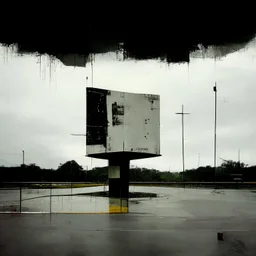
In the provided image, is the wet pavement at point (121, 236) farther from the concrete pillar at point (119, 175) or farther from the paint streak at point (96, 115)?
the concrete pillar at point (119, 175)

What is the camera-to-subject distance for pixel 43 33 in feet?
17.8

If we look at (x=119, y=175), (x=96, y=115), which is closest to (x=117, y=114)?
(x=96, y=115)

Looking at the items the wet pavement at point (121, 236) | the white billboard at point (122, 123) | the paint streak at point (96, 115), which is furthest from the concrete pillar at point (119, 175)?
the wet pavement at point (121, 236)

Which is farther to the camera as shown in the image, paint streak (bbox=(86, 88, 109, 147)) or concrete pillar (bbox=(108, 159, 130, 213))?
concrete pillar (bbox=(108, 159, 130, 213))

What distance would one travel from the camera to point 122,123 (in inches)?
750

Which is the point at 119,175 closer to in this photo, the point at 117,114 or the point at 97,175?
the point at 117,114

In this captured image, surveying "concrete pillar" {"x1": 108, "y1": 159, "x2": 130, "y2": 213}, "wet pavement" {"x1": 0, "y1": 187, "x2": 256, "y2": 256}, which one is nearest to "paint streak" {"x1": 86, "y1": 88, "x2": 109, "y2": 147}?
"concrete pillar" {"x1": 108, "y1": 159, "x2": 130, "y2": 213}

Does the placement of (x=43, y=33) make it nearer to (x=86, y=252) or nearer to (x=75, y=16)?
(x=75, y=16)

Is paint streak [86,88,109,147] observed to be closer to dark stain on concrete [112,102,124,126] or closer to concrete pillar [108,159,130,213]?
dark stain on concrete [112,102,124,126]

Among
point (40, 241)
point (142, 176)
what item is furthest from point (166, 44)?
point (142, 176)

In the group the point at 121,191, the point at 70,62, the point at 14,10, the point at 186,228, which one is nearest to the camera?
the point at 14,10

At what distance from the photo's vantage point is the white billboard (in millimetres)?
18609

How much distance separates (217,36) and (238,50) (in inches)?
24.1

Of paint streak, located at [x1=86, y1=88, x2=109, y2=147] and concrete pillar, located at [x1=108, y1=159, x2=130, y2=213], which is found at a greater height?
paint streak, located at [x1=86, y1=88, x2=109, y2=147]
